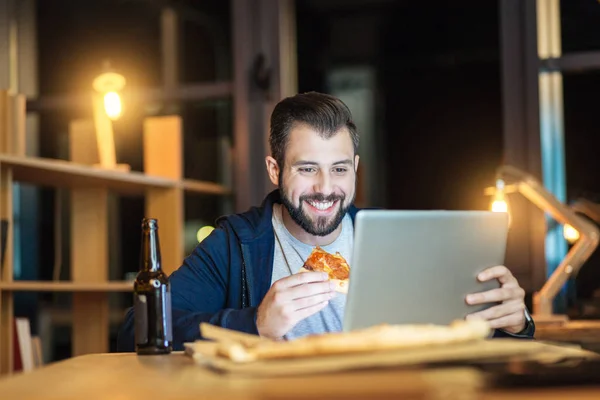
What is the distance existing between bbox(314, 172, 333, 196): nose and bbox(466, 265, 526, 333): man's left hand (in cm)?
58

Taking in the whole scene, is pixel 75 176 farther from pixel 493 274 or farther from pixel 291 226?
pixel 493 274

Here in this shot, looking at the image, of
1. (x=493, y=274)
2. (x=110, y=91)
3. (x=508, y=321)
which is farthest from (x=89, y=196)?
(x=493, y=274)

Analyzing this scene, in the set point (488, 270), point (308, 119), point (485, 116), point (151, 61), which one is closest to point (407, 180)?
point (485, 116)

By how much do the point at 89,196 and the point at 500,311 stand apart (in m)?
2.32

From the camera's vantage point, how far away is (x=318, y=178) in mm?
2145

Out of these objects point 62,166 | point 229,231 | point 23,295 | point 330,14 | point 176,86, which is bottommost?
point 23,295

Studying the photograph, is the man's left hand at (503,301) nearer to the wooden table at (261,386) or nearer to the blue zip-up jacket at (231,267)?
the wooden table at (261,386)

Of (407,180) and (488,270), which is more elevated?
(407,180)

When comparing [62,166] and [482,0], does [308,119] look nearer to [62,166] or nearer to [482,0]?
[62,166]

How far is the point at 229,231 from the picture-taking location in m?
2.21

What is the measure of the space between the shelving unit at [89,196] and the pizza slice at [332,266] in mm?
1244

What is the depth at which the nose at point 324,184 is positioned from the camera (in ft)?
7.02

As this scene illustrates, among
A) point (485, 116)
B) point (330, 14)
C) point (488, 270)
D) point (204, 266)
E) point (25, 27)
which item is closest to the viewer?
point (488, 270)

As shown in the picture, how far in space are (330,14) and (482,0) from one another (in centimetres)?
104
